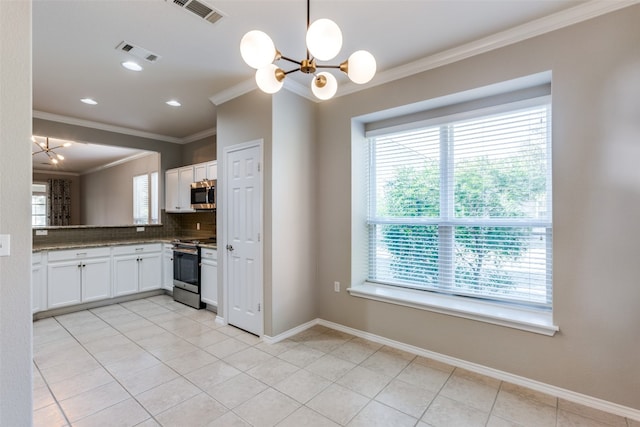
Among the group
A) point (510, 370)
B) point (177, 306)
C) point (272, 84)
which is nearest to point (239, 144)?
point (272, 84)

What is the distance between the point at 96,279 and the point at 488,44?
18.2 ft

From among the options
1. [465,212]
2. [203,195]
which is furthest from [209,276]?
[465,212]

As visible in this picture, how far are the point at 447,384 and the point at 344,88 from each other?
3.06 metres

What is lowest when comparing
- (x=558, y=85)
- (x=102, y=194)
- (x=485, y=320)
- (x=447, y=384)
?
(x=447, y=384)

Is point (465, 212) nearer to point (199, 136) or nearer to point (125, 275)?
point (199, 136)

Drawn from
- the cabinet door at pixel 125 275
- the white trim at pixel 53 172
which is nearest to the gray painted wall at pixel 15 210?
the cabinet door at pixel 125 275

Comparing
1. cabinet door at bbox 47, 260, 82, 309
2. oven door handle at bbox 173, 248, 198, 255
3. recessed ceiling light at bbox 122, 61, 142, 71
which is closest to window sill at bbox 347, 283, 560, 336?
oven door handle at bbox 173, 248, 198, 255

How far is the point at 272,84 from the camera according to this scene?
1.86 metres

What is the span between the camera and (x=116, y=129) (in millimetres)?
4973

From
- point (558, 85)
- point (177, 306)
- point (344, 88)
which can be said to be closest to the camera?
point (558, 85)

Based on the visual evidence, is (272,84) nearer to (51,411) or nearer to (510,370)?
(51,411)

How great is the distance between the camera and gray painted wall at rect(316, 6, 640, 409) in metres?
2.05

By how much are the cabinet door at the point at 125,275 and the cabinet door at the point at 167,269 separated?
40 cm

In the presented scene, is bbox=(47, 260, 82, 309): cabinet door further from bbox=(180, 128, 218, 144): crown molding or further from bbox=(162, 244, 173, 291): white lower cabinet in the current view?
bbox=(180, 128, 218, 144): crown molding
